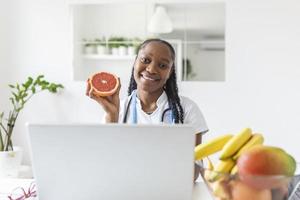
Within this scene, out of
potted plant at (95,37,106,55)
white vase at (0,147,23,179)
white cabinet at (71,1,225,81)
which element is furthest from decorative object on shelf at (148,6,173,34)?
white vase at (0,147,23,179)

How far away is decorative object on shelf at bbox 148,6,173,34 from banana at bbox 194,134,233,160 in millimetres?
2402

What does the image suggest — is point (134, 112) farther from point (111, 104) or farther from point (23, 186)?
point (23, 186)

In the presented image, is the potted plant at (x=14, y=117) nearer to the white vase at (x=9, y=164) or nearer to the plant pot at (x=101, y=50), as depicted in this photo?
the white vase at (x=9, y=164)

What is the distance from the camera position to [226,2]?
3.22 m

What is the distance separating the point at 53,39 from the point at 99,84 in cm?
210

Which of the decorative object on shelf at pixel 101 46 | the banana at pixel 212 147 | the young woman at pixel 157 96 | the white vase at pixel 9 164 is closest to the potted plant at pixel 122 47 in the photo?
the decorative object on shelf at pixel 101 46

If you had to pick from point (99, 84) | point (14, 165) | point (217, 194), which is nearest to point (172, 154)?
point (217, 194)

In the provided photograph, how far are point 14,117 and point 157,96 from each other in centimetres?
196

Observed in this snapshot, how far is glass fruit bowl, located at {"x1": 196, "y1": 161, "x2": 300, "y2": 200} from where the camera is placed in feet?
2.75

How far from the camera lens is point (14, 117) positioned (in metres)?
3.45

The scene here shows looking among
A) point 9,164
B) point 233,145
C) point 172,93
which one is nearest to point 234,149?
point 233,145

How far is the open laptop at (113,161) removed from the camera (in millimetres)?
935

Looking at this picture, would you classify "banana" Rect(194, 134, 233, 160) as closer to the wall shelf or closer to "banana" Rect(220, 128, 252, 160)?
"banana" Rect(220, 128, 252, 160)

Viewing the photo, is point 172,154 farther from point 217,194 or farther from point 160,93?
point 160,93
